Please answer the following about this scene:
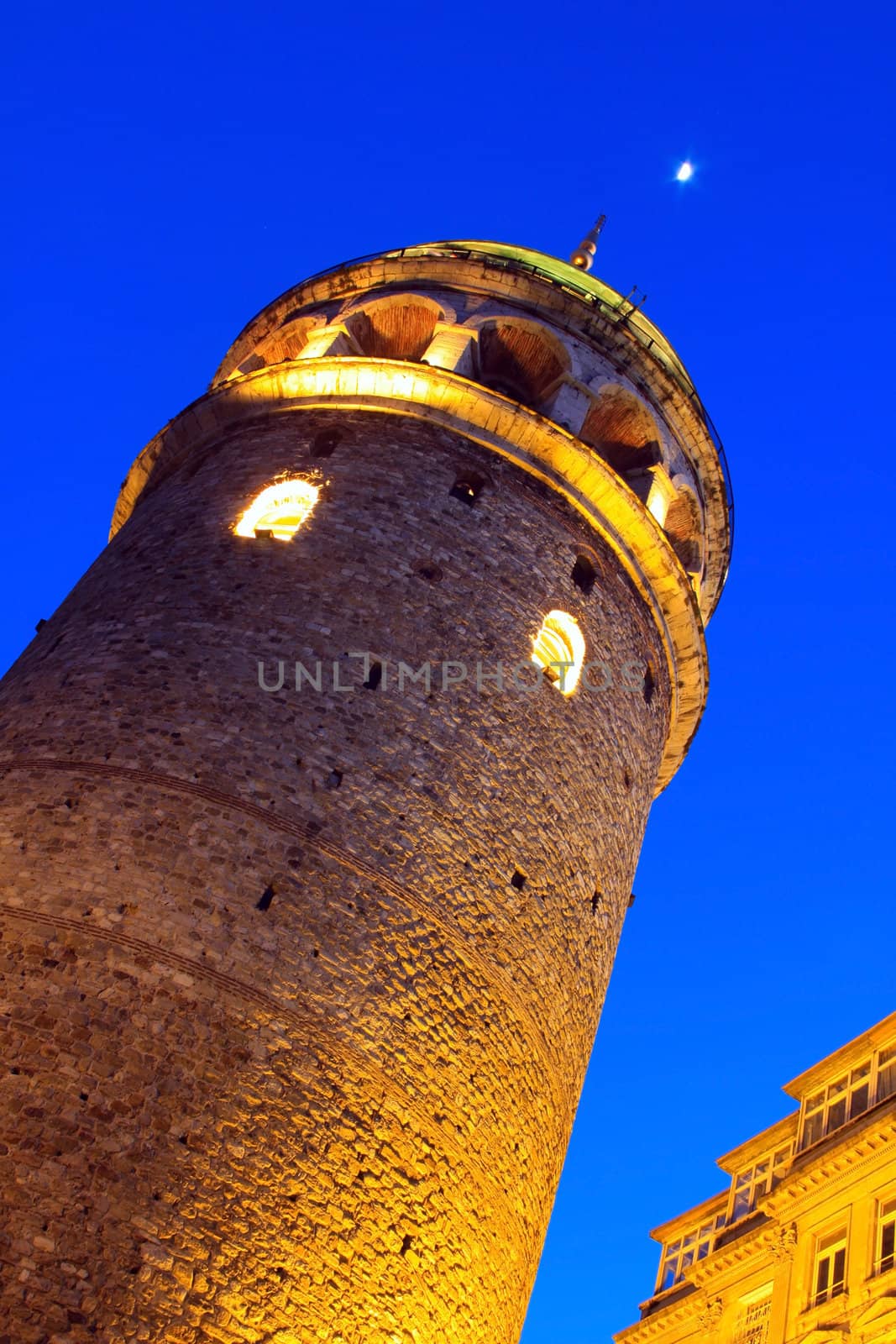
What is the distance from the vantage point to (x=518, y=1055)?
1288 cm

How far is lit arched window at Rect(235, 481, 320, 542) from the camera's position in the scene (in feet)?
51.3

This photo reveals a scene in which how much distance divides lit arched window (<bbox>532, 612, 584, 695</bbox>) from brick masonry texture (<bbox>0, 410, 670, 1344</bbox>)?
0.24 m

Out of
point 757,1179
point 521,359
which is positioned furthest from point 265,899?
point 521,359

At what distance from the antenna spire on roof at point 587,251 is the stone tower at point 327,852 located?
33.6 ft

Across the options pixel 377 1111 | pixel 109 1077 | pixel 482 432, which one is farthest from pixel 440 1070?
pixel 482 432

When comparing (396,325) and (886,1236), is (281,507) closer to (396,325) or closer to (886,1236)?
(396,325)

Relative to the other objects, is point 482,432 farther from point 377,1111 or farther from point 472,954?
point 377,1111

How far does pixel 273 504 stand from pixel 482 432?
2991 millimetres

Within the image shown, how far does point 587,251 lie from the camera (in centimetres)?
2964

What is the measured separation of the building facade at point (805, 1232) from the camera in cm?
1333

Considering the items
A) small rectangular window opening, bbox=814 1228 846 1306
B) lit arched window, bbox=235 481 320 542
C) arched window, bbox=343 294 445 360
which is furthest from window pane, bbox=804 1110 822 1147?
arched window, bbox=343 294 445 360

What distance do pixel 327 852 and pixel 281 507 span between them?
17.7ft

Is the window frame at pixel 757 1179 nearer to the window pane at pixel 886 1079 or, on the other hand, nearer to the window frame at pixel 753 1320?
the window frame at pixel 753 1320

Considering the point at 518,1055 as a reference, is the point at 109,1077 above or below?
below
